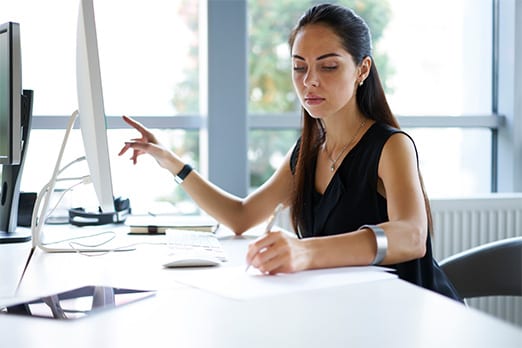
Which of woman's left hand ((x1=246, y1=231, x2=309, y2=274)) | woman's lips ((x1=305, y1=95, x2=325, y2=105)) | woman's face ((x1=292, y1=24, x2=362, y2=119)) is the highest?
woman's face ((x1=292, y1=24, x2=362, y2=119))

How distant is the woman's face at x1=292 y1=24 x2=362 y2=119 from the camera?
1797 millimetres

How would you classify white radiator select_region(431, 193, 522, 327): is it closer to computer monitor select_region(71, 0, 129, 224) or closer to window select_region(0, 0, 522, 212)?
window select_region(0, 0, 522, 212)

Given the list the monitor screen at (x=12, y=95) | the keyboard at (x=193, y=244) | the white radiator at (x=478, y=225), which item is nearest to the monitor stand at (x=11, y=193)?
the monitor screen at (x=12, y=95)

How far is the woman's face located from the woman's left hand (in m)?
0.60

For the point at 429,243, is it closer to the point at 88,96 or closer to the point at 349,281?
the point at 349,281

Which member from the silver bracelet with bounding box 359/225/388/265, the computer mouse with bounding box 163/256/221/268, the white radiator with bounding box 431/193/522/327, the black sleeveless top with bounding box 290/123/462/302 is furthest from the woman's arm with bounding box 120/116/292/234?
the white radiator with bounding box 431/193/522/327

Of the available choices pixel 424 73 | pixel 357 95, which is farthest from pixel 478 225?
pixel 357 95

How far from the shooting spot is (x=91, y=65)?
4.49ft

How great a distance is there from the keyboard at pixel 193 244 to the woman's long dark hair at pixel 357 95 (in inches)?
12.3

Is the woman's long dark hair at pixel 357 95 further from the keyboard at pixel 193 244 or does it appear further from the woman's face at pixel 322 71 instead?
the keyboard at pixel 193 244

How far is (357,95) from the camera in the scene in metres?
1.92

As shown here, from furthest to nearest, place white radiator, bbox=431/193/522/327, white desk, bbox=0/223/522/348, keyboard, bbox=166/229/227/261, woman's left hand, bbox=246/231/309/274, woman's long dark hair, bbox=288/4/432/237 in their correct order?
white radiator, bbox=431/193/522/327 → woman's long dark hair, bbox=288/4/432/237 → keyboard, bbox=166/229/227/261 → woman's left hand, bbox=246/231/309/274 → white desk, bbox=0/223/522/348

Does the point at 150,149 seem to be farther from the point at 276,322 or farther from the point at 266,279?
the point at 276,322

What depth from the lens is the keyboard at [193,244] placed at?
1.53 m
